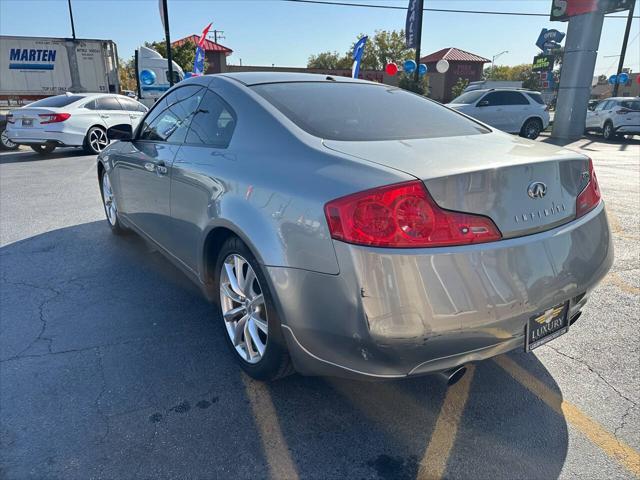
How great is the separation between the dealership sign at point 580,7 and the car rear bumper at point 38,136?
15892mm

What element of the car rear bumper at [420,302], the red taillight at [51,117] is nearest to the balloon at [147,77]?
the red taillight at [51,117]

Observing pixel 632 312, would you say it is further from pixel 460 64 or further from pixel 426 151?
pixel 460 64

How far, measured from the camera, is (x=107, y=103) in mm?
12273

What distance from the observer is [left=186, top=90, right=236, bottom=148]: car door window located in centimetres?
270

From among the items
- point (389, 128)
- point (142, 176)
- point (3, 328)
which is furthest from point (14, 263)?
point (389, 128)

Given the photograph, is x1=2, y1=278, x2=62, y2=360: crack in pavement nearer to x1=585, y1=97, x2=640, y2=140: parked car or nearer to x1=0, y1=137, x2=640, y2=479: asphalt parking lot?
x1=0, y1=137, x2=640, y2=479: asphalt parking lot

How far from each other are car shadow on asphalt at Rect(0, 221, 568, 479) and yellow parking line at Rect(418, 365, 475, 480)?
17 millimetres

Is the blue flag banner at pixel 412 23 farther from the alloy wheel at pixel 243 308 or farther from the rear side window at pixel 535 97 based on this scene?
the alloy wheel at pixel 243 308

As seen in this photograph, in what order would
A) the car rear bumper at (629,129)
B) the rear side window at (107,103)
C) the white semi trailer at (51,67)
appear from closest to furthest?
1. the rear side window at (107,103)
2. the car rear bumper at (629,129)
3. the white semi trailer at (51,67)

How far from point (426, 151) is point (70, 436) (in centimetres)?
209

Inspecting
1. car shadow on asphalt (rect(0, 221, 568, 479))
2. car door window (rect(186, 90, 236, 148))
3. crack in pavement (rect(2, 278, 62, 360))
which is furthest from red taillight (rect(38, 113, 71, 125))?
car door window (rect(186, 90, 236, 148))

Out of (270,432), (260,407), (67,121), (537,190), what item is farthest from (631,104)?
(270,432)

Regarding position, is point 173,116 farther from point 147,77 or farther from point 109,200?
point 147,77

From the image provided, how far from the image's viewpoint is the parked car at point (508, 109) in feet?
49.0
